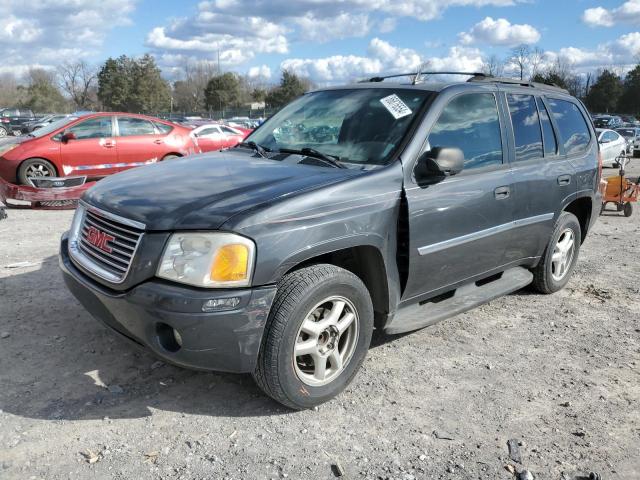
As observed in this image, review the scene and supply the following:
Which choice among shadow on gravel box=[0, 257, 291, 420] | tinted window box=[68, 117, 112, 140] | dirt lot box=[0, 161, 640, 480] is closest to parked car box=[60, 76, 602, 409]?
dirt lot box=[0, 161, 640, 480]

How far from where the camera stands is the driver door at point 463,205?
357cm

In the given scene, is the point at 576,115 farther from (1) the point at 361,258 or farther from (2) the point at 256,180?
(2) the point at 256,180

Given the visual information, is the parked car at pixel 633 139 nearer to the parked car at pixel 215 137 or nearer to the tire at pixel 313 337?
the parked car at pixel 215 137

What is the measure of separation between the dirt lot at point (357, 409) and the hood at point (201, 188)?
3.62 ft

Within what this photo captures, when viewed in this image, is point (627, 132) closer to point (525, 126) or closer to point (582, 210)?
point (582, 210)

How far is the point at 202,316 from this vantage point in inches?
107

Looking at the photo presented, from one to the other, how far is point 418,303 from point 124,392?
1978 millimetres

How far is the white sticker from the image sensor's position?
12.4ft

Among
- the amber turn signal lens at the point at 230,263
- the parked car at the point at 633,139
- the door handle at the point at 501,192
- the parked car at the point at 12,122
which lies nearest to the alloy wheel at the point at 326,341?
the amber turn signal lens at the point at 230,263

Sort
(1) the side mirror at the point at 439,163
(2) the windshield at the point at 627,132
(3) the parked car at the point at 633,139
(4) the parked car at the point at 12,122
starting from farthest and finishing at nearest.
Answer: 1. (4) the parked car at the point at 12,122
2. (2) the windshield at the point at 627,132
3. (3) the parked car at the point at 633,139
4. (1) the side mirror at the point at 439,163

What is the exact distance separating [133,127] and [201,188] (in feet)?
29.7

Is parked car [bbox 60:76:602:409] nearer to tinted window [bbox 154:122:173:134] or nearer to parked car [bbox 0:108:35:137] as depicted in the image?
tinted window [bbox 154:122:173:134]

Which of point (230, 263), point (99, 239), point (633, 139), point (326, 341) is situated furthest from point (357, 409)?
point (633, 139)

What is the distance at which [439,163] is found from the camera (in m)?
3.45
